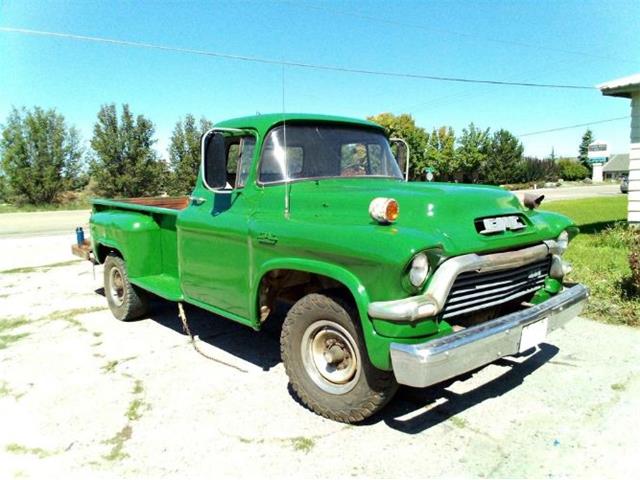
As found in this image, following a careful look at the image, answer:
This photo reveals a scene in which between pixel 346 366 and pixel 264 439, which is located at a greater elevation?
pixel 346 366

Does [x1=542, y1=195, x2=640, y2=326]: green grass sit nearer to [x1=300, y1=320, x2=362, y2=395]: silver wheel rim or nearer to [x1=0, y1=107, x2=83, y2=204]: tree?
[x1=300, y1=320, x2=362, y2=395]: silver wheel rim

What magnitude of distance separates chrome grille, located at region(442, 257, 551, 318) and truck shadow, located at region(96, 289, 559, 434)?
Result: 81 cm

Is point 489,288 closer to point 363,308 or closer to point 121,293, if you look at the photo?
point 363,308

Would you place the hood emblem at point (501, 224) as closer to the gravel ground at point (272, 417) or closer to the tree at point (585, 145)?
the gravel ground at point (272, 417)

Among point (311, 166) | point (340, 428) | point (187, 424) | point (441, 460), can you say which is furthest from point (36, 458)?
point (311, 166)

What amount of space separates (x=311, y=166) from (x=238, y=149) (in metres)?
0.69

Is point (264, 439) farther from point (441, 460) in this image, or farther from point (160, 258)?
point (160, 258)

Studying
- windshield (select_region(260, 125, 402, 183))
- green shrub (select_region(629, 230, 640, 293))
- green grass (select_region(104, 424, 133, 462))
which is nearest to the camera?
green grass (select_region(104, 424, 133, 462))

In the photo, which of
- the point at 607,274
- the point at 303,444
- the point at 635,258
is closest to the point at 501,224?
the point at 303,444

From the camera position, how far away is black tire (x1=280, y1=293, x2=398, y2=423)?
3.12 meters

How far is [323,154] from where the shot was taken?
424 centimetres

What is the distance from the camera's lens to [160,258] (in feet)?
18.0

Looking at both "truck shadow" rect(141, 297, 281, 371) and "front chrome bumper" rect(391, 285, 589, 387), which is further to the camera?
"truck shadow" rect(141, 297, 281, 371)

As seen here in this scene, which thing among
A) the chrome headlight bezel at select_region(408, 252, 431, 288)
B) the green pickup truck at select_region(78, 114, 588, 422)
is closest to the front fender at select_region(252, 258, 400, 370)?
the green pickup truck at select_region(78, 114, 588, 422)
